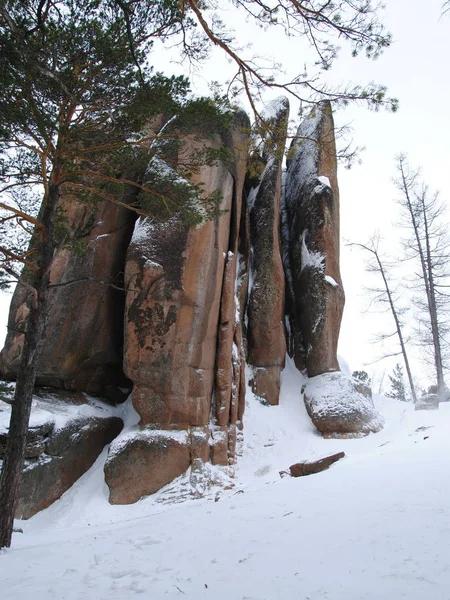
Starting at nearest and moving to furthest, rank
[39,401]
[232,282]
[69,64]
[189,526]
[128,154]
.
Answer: [189,526], [69,64], [128,154], [39,401], [232,282]

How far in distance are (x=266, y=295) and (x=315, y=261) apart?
2.64 metres

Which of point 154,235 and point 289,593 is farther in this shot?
point 154,235

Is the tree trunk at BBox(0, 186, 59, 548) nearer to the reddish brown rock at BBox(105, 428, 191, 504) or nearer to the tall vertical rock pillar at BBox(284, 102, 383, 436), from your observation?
the reddish brown rock at BBox(105, 428, 191, 504)

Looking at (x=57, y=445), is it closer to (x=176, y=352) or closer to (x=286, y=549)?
(x=176, y=352)

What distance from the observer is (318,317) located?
14875mm

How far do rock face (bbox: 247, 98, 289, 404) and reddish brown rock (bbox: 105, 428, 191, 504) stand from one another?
16.6 feet

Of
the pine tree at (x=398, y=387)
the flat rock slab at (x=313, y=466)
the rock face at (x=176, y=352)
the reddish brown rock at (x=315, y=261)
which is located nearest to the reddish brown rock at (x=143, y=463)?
the rock face at (x=176, y=352)

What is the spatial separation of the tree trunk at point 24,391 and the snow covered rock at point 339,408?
9546 mm

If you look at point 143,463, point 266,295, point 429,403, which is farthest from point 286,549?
point 429,403

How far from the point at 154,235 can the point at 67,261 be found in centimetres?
264

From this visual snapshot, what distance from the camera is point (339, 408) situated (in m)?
12.8

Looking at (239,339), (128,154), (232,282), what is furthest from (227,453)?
(128,154)

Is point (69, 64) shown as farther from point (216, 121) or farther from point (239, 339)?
point (239, 339)

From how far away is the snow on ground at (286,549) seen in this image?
278 cm
